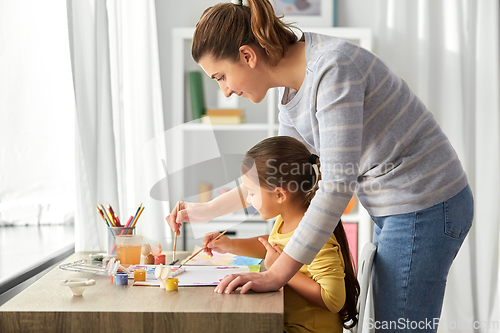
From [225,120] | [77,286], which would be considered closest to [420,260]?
[77,286]

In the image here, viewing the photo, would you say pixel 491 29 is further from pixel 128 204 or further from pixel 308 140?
pixel 128 204

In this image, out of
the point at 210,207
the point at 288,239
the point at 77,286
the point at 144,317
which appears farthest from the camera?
the point at 210,207

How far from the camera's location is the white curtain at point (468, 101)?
7.48 feet

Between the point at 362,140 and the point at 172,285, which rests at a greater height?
the point at 362,140

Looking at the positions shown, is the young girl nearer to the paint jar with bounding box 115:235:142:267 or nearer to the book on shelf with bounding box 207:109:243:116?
the paint jar with bounding box 115:235:142:267

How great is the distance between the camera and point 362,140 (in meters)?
0.98

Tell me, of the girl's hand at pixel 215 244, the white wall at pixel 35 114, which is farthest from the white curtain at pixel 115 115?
the girl's hand at pixel 215 244

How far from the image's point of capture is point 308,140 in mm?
1081

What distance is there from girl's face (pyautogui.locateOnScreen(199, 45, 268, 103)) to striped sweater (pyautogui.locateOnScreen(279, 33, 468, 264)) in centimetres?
8

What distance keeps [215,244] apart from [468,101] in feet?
5.65

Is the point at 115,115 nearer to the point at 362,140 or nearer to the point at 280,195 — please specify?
the point at 280,195

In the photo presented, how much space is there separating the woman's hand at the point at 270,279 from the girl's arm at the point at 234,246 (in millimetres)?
286

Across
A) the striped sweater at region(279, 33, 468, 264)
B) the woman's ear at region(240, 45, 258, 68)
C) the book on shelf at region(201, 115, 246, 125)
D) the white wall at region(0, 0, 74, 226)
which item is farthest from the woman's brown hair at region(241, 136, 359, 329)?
the book on shelf at region(201, 115, 246, 125)

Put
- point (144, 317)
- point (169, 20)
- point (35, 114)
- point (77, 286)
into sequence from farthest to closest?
1. point (169, 20)
2. point (35, 114)
3. point (77, 286)
4. point (144, 317)
